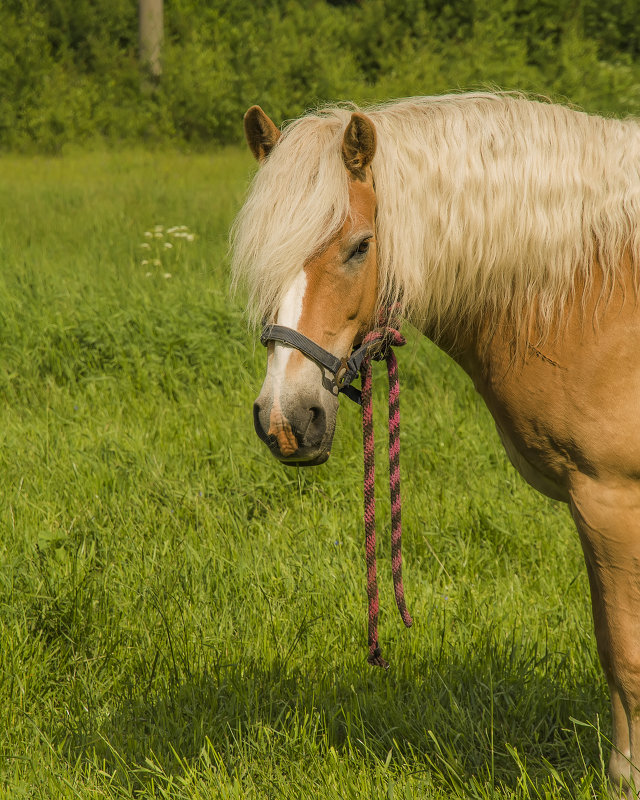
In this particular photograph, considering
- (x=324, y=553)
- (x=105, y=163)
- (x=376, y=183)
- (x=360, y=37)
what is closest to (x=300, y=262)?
(x=376, y=183)

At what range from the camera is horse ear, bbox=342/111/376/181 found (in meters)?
1.73

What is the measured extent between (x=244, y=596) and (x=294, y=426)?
128 centimetres

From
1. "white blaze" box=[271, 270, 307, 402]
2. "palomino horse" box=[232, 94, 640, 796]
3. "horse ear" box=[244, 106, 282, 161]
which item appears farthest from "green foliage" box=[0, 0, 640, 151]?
"white blaze" box=[271, 270, 307, 402]

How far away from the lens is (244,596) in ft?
9.19

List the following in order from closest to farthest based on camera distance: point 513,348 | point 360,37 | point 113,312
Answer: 1. point 513,348
2. point 113,312
3. point 360,37

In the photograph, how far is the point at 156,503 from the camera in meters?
3.34

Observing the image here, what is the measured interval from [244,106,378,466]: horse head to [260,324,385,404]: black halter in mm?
11

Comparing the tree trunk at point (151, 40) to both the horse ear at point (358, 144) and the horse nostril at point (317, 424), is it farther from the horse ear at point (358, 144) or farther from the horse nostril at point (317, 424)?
the horse nostril at point (317, 424)

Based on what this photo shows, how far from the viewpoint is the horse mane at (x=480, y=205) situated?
1818 mm

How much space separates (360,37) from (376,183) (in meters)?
14.4

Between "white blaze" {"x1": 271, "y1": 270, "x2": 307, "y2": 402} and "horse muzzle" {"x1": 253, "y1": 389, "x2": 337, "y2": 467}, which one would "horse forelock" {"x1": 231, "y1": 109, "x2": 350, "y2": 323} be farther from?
"horse muzzle" {"x1": 253, "y1": 389, "x2": 337, "y2": 467}

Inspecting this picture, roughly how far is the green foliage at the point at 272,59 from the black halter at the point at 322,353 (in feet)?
34.6

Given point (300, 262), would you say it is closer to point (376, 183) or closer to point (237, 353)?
point (376, 183)

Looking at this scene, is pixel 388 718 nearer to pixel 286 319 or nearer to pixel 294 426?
pixel 294 426
